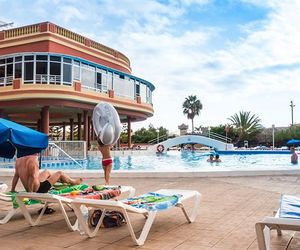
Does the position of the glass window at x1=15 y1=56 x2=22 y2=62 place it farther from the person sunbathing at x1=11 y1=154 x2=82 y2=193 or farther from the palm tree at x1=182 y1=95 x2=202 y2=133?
the palm tree at x1=182 y1=95 x2=202 y2=133

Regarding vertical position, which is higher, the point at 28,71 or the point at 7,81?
the point at 28,71

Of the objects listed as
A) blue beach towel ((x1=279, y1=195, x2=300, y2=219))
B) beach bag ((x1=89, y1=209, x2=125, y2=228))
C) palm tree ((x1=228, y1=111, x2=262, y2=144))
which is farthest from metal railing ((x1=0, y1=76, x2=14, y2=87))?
palm tree ((x1=228, y1=111, x2=262, y2=144))

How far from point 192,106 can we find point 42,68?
59234 millimetres

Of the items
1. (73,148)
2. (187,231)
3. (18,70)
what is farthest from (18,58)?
(187,231)

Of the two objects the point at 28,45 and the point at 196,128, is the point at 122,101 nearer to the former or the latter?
A: the point at 28,45

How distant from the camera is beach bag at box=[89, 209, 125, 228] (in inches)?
200

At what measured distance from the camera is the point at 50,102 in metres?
23.6

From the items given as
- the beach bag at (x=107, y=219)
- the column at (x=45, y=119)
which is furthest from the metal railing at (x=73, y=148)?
the beach bag at (x=107, y=219)

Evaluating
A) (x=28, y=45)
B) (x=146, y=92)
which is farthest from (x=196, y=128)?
(x=28, y=45)

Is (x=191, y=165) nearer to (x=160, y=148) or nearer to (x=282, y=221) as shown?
(x=160, y=148)

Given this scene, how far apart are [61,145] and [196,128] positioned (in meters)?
60.8

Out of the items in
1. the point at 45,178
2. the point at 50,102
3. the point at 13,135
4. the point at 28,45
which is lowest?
the point at 45,178

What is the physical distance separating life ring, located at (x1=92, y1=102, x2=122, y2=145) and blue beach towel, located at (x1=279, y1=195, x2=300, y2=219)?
4.42 meters

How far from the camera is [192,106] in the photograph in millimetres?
81125
